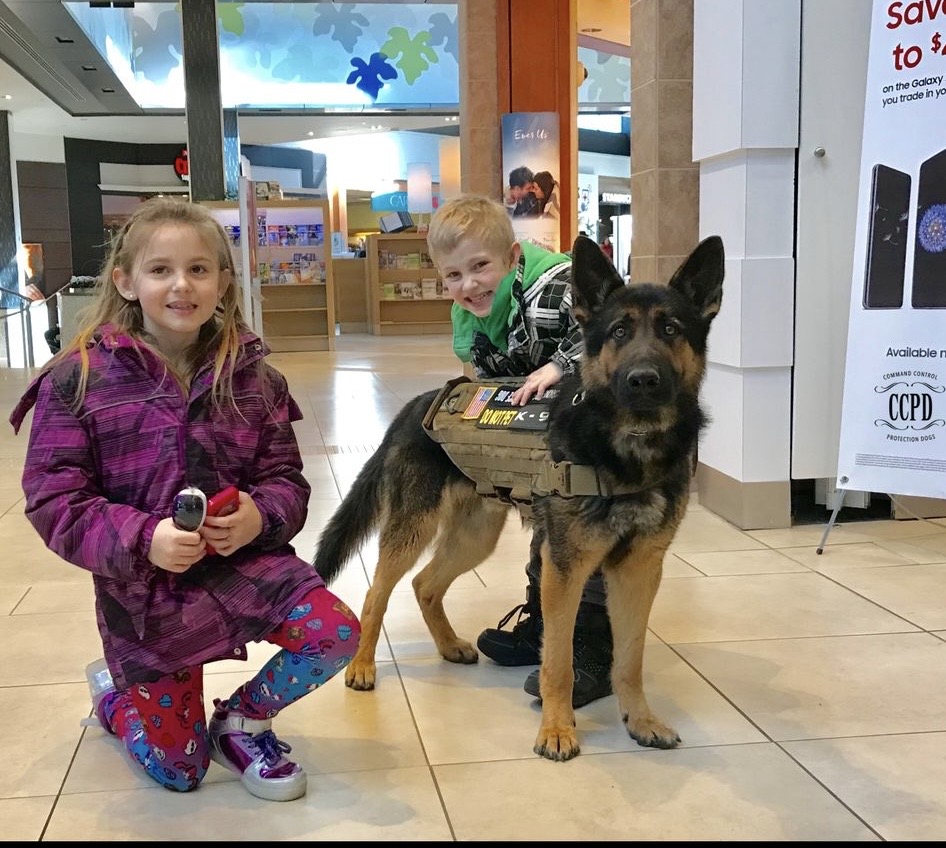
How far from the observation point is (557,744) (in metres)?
2.23

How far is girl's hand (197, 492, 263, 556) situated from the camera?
1.95m

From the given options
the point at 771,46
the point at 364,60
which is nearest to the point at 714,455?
the point at 771,46

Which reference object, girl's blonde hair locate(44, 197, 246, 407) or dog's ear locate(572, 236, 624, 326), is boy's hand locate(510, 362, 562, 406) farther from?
girl's blonde hair locate(44, 197, 246, 407)

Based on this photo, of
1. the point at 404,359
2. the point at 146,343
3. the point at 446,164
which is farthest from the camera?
the point at 446,164

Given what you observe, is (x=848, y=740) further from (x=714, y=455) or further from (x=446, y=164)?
(x=446, y=164)

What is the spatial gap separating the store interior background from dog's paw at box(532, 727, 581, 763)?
11937 millimetres

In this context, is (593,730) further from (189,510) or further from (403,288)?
(403,288)

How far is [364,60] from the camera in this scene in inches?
615

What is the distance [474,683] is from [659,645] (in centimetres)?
61

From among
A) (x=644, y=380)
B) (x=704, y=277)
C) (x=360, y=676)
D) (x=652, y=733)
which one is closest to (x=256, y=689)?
(x=360, y=676)

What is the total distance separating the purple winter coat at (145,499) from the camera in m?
1.98

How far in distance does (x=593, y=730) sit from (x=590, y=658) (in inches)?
11.5

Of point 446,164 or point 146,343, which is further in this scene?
point 446,164

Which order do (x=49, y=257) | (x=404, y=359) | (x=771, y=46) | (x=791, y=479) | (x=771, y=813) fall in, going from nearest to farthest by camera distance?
(x=771, y=813), (x=771, y=46), (x=791, y=479), (x=404, y=359), (x=49, y=257)
